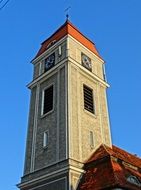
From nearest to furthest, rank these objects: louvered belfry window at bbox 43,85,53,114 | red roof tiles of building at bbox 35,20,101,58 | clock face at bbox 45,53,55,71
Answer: louvered belfry window at bbox 43,85,53,114 < clock face at bbox 45,53,55,71 < red roof tiles of building at bbox 35,20,101,58

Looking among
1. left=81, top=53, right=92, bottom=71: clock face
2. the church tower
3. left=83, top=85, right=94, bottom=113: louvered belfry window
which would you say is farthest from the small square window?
left=81, top=53, right=92, bottom=71: clock face

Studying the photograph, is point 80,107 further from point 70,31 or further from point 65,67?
point 70,31

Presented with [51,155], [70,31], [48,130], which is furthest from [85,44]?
[51,155]

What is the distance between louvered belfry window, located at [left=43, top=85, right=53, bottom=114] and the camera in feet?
78.1

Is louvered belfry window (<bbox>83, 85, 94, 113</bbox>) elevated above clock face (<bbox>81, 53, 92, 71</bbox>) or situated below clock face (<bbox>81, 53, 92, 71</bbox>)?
below

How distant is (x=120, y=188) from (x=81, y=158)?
464 centimetres

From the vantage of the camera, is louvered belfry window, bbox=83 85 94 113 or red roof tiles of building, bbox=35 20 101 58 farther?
red roof tiles of building, bbox=35 20 101 58

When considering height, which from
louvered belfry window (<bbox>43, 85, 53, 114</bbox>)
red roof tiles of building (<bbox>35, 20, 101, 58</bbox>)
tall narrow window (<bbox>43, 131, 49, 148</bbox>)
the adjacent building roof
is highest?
red roof tiles of building (<bbox>35, 20, 101, 58</bbox>)

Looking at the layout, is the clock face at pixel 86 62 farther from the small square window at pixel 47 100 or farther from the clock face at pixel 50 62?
the small square window at pixel 47 100

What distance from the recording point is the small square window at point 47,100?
939 inches

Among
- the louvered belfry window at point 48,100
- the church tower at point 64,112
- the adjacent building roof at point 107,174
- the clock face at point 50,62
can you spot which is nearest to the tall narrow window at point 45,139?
the church tower at point 64,112

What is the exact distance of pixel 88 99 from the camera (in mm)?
24547

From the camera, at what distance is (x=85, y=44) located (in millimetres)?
29062

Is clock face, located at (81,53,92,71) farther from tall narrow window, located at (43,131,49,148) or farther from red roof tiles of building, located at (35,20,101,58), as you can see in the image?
tall narrow window, located at (43,131,49,148)
